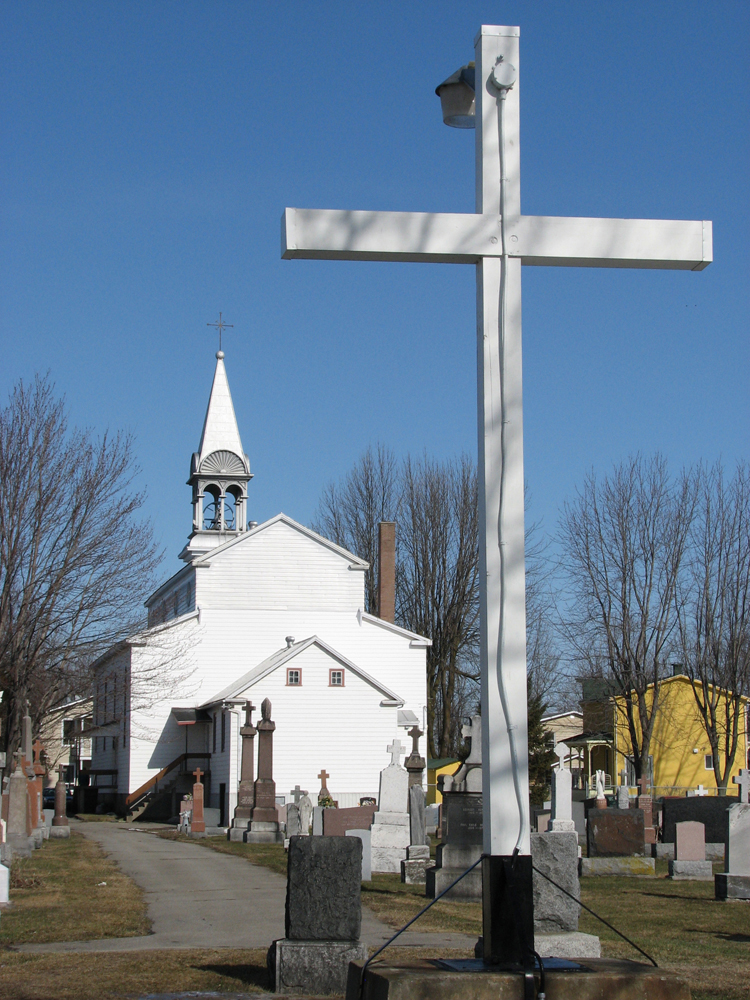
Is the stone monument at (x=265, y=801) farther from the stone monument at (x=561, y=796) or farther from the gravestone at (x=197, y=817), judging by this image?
the stone monument at (x=561, y=796)

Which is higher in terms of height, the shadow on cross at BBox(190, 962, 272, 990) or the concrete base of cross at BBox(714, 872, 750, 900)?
the shadow on cross at BBox(190, 962, 272, 990)

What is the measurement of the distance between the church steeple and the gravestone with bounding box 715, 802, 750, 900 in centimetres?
3514

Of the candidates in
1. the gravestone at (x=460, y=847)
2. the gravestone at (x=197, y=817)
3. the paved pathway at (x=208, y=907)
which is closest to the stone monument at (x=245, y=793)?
the gravestone at (x=197, y=817)

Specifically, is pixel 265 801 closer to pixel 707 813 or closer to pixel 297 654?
pixel 297 654

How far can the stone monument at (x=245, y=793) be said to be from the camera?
95.7 ft

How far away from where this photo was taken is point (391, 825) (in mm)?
19891

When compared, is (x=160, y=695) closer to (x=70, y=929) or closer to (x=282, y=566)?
(x=282, y=566)

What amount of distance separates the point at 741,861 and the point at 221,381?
1561 inches

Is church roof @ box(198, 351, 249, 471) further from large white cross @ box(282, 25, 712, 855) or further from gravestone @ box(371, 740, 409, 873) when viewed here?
large white cross @ box(282, 25, 712, 855)

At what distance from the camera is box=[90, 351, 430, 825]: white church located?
38125 millimetres

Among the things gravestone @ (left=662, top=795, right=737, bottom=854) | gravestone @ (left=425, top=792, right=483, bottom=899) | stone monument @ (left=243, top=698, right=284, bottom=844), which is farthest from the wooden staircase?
gravestone @ (left=425, top=792, right=483, bottom=899)

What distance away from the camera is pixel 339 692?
38.8m

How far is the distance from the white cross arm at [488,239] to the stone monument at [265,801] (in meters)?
24.8

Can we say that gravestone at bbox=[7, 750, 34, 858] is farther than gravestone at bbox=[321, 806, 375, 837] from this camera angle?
No
